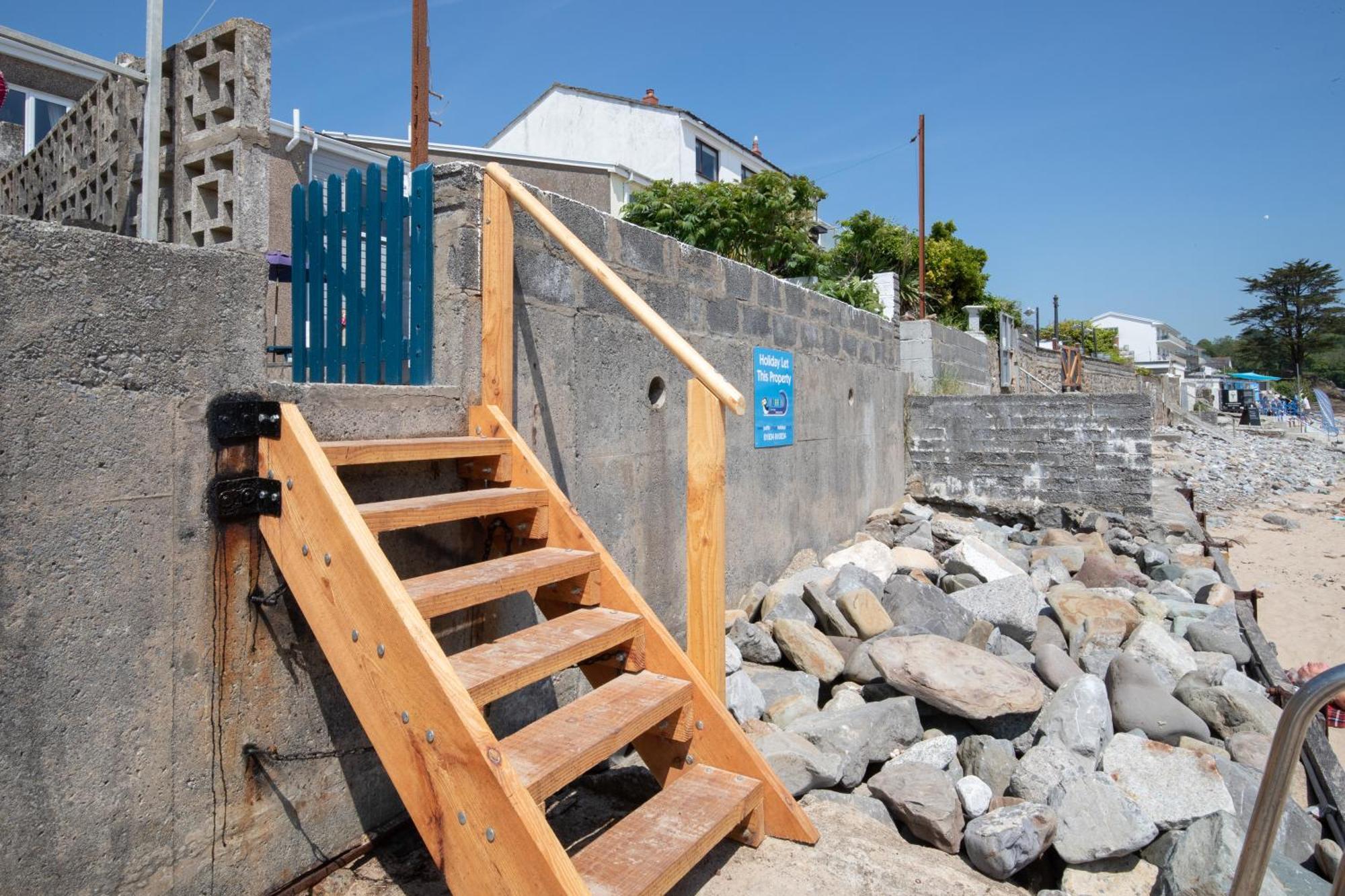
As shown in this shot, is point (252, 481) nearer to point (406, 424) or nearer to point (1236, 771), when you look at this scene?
point (406, 424)

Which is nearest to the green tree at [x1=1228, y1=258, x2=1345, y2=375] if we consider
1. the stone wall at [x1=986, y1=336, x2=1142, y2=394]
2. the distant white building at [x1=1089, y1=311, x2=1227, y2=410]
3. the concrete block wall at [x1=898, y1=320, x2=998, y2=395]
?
the distant white building at [x1=1089, y1=311, x2=1227, y2=410]

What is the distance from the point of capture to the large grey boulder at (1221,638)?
5.18 m

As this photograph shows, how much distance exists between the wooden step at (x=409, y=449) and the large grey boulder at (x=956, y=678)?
7.10 feet

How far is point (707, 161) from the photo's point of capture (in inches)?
1016

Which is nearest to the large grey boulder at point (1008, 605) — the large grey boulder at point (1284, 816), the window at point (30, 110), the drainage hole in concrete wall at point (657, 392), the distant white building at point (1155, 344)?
the large grey boulder at point (1284, 816)

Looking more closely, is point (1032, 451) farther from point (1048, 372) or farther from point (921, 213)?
point (1048, 372)

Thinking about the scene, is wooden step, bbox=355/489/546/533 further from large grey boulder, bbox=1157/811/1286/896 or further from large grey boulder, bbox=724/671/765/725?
large grey boulder, bbox=1157/811/1286/896

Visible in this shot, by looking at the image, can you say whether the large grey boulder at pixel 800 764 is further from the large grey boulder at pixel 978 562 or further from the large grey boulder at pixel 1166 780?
the large grey boulder at pixel 978 562

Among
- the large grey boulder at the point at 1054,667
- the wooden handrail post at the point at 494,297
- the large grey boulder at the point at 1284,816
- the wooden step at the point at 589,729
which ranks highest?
the wooden handrail post at the point at 494,297

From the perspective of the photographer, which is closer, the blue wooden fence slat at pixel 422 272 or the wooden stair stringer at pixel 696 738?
the wooden stair stringer at pixel 696 738

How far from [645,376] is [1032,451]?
21.0 ft

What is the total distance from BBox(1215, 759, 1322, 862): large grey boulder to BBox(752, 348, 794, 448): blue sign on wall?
3273mm

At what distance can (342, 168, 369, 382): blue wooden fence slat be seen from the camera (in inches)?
132

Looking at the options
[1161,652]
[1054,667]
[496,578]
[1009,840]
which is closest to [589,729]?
[496,578]
